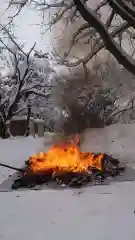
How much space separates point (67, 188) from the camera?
609 cm

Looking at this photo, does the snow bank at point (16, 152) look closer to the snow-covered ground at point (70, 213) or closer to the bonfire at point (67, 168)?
the bonfire at point (67, 168)

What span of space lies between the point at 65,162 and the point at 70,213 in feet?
7.60

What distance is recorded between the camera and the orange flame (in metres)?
6.79

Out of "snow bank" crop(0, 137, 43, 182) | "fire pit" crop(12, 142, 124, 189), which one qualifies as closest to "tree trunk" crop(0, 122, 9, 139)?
"snow bank" crop(0, 137, 43, 182)

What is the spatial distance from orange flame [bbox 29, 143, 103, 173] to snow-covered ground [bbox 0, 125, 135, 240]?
0.82 m

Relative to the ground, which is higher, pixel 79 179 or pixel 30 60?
pixel 30 60

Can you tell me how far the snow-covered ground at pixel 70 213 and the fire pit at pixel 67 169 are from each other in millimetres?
400

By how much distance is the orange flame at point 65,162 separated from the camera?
6.79 m

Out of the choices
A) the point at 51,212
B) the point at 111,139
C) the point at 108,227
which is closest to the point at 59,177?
the point at 51,212

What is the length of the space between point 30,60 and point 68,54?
9091 mm

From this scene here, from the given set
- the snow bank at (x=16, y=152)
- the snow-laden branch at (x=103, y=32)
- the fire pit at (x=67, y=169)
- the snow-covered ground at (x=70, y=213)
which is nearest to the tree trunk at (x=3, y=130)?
the snow bank at (x=16, y=152)

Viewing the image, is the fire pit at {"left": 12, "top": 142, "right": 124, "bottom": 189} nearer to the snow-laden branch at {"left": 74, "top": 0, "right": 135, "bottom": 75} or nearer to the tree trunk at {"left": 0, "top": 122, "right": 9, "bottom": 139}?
the snow-laden branch at {"left": 74, "top": 0, "right": 135, "bottom": 75}

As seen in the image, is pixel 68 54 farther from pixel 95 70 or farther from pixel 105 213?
pixel 105 213

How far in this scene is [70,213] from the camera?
483cm
